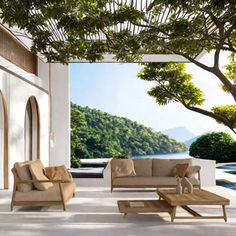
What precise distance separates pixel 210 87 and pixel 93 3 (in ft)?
91.8

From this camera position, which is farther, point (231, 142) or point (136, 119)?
point (136, 119)

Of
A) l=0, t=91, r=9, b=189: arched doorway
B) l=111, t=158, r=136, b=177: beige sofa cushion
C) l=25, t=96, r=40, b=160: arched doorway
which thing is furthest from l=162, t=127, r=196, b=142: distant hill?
l=0, t=91, r=9, b=189: arched doorway

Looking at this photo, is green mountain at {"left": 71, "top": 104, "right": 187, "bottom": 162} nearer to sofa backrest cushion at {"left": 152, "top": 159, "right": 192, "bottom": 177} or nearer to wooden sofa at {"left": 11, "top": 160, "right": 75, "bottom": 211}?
sofa backrest cushion at {"left": 152, "top": 159, "right": 192, "bottom": 177}

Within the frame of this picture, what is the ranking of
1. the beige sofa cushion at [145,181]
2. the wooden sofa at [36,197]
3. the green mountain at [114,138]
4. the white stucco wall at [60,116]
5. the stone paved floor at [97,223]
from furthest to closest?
1. the green mountain at [114,138]
2. the white stucco wall at [60,116]
3. the beige sofa cushion at [145,181]
4. the wooden sofa at [36,197]
5. the stone paved floor at [97,223]

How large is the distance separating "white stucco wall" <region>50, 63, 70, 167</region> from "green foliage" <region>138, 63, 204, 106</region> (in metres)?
2.57

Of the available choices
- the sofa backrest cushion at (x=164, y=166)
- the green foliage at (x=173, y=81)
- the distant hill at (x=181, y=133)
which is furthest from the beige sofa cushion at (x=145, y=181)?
the distant hill at (x=181, y=133)

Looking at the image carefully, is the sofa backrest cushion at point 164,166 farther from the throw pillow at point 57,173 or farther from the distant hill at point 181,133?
the distant hill at point 181,133

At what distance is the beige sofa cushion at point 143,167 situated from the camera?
10383mm

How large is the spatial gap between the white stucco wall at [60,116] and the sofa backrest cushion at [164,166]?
18.4ft

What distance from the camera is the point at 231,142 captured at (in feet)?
69.1

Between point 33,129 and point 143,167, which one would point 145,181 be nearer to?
point 143,167

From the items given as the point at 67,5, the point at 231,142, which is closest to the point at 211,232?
the point at 67,5

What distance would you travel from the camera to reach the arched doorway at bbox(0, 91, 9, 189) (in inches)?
419

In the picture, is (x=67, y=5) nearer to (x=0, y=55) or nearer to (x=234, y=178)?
(x=0, y=55)
